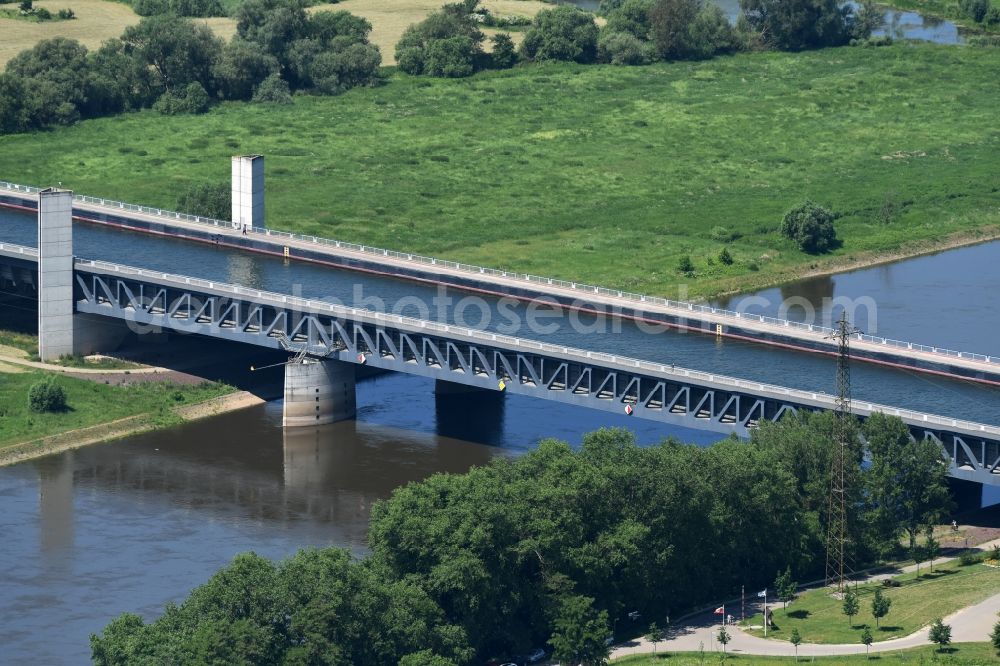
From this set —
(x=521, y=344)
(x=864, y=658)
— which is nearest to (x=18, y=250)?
(x=521, y=344)

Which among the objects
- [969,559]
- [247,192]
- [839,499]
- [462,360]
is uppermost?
[247,192]

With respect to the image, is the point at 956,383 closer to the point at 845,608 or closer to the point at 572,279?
the point at 845,608

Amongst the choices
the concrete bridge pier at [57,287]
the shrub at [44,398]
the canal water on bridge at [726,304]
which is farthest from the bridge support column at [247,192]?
the shrub at [44,398]

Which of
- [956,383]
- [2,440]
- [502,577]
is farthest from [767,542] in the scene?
[2,440]

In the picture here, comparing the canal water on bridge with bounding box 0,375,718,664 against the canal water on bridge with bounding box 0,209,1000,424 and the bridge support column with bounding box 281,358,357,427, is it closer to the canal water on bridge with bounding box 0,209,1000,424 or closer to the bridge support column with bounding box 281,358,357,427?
the bridge support column with bounding box 281,358,357,427

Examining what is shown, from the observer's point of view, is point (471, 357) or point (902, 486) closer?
point (902, 486)

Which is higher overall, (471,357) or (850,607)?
(471,357)

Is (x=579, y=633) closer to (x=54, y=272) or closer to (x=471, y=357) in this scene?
(x=471, y=357)

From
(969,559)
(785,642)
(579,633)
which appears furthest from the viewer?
(969,559)
